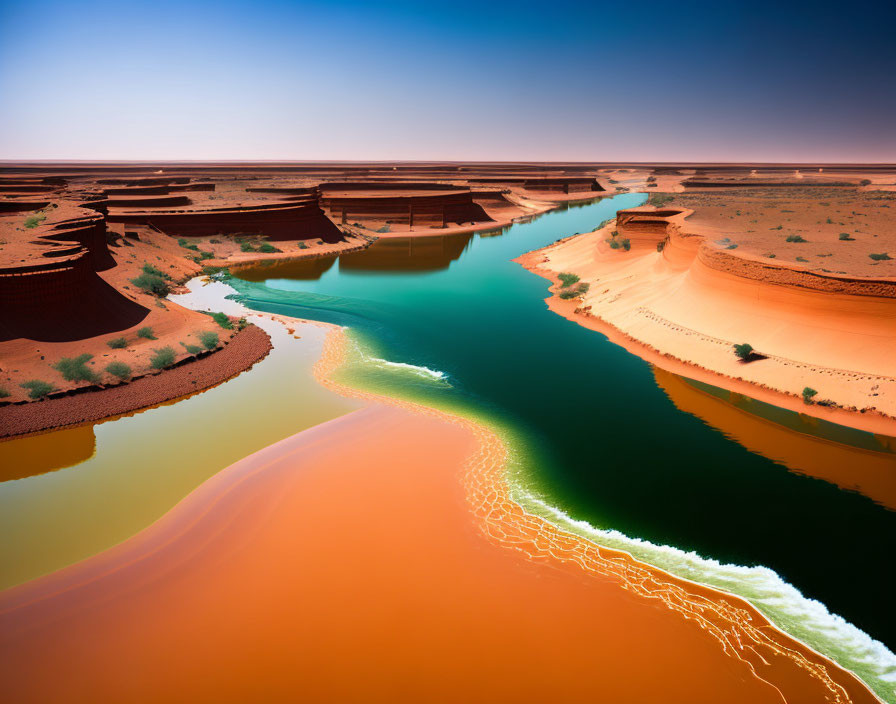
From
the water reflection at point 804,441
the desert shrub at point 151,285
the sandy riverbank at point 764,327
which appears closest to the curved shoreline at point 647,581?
the water reflection at point 804,441

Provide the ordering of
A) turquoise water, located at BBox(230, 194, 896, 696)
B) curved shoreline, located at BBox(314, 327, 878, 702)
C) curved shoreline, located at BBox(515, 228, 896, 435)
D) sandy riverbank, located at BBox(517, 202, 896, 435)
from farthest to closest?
sandy riverbank, located at BBox(517, 202, 896, 435), curved shoreline, located at BBox(515, 228, 896, 435), turquoise water, located at BBox(230, 194, 896, 696), curved shoreline, located at BBox(314, 327, 878, 702)

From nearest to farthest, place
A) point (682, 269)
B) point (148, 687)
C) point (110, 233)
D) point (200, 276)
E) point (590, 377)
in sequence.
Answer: point (148, 687), point (590, 377), point (682, 269), point (110, 233), point (200, 276)

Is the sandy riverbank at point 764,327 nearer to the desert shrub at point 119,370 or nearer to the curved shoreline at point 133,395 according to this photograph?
the curved shoreline at point 133,395

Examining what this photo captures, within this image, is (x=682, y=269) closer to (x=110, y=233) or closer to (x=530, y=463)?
(x=530, y=463)

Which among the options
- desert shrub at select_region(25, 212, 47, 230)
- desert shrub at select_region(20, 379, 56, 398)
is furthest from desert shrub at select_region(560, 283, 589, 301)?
desert shrub at select_region(25, 212, 47, 230)

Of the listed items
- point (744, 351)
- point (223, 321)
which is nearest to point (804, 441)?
point (744, 351)

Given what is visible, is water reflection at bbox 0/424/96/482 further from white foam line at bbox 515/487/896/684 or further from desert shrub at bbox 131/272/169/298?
desert shrub at bbox 131/272/169/298

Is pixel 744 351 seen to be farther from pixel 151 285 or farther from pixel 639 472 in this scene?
pixel 151 285

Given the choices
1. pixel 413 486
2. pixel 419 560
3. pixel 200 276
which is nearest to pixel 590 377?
pixel 413 486
